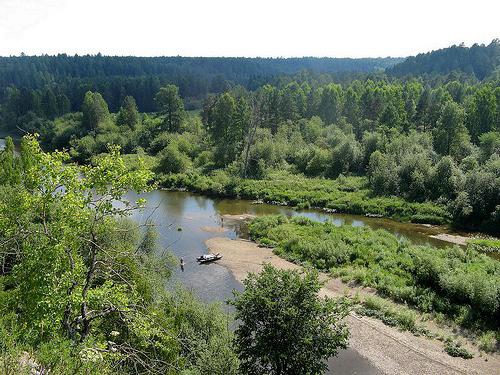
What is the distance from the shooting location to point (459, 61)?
163000mm

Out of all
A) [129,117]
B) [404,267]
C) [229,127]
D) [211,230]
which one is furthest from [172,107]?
[404,267]

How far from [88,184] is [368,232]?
33388mm

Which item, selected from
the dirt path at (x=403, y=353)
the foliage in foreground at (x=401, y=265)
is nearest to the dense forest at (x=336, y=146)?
the foliage in foreground at (x=401, y=265)

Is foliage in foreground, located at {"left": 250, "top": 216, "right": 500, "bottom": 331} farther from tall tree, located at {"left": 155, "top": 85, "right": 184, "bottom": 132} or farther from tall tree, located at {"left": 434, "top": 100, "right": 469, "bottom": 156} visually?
tall tree, located at {"left": 155, "top": 85, "right": 184, "bottom": 132}

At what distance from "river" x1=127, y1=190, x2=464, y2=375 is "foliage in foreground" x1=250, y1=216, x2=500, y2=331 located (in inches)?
204

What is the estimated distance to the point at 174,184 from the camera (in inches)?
2472

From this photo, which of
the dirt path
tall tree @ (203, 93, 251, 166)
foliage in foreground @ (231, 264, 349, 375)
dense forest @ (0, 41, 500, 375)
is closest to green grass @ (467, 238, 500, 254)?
dense forest @ (0, 41, 500, 375)

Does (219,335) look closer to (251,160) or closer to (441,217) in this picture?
(441,217)

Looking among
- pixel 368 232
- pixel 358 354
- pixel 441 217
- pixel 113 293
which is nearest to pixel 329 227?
pixel 368 232

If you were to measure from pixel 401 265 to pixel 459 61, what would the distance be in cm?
15710

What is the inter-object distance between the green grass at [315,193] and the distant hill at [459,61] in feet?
376

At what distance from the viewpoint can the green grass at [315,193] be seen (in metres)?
48.7

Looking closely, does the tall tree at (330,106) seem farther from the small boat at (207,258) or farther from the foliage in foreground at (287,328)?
the foliage in foreground at (287,328)

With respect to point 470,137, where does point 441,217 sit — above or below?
below
